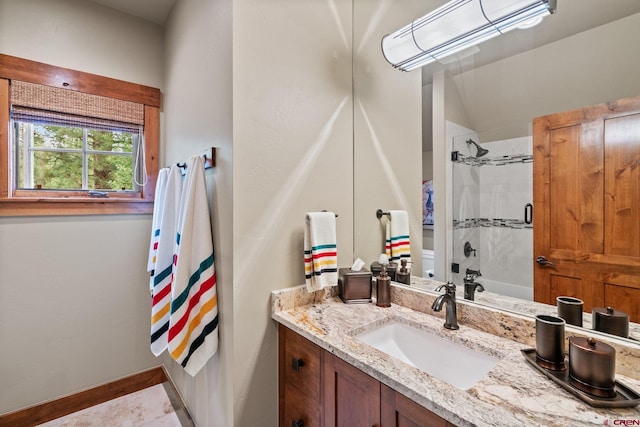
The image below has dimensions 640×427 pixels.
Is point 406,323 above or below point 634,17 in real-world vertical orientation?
below

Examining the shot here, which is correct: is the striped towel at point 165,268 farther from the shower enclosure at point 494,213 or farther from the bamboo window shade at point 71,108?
the shower enclosure at point 494,213

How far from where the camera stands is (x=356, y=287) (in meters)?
1.42

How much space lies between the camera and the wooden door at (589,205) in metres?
0.85

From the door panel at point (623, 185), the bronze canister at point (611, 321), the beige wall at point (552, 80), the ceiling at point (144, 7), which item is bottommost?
the bronze canister at point (611, 321)

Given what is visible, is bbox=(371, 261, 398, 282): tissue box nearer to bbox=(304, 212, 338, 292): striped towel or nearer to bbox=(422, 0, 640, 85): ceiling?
bbox=(304, 212, 338, 292): striped towel

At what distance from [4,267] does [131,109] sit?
1.22 meters

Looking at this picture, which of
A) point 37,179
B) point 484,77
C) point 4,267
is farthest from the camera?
point 37,179

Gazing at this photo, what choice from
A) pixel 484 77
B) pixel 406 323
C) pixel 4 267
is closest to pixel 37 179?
pixel 4 267

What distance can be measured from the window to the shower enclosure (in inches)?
80.7

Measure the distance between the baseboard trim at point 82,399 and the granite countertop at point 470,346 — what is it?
60.2 inches

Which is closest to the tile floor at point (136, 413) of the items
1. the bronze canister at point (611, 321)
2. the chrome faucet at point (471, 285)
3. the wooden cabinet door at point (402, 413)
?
the wooden cabinet door at point (402, 413)

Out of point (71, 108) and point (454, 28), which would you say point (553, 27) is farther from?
point (71, 108)

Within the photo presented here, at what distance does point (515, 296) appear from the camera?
1.09 meters

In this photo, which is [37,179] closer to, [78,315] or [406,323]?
[78,315]
